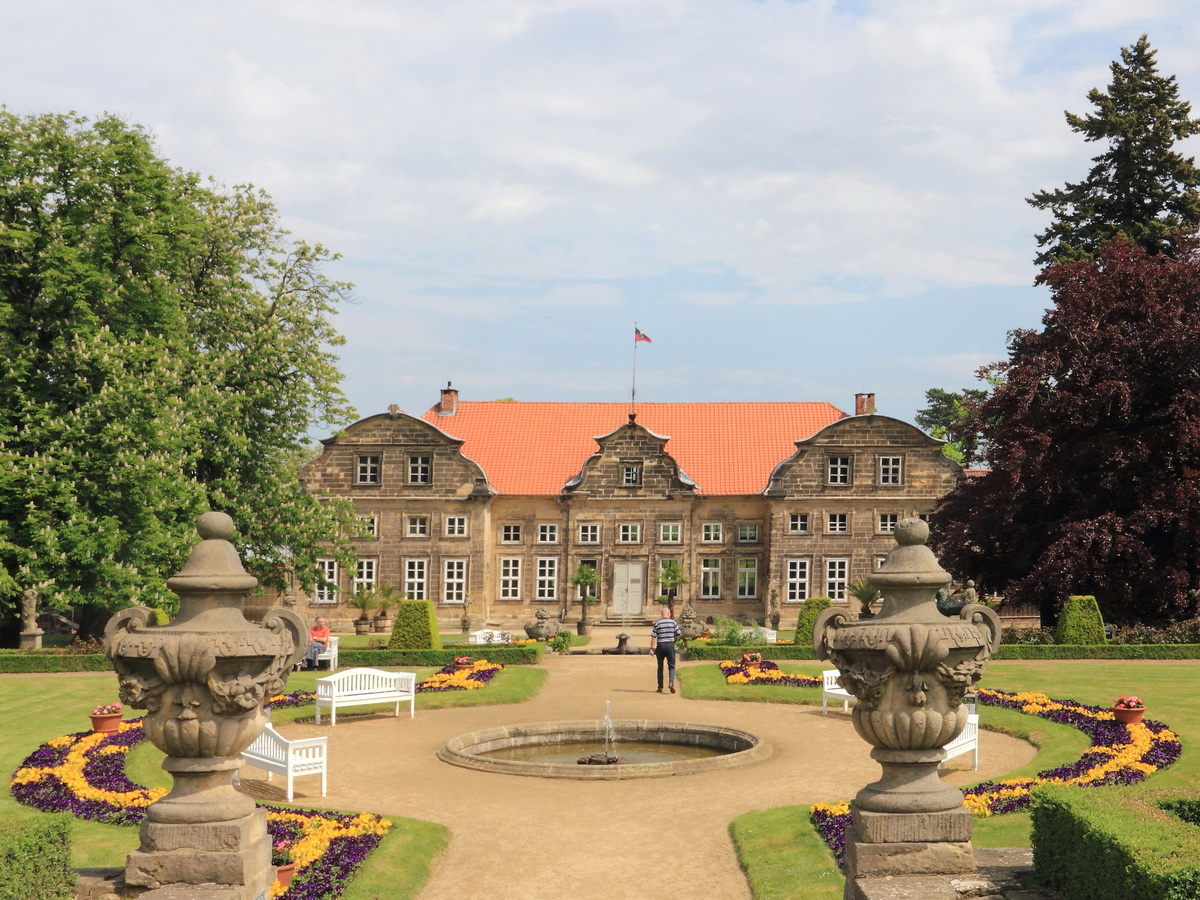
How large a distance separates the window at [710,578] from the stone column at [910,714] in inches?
1337

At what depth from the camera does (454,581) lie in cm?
4194

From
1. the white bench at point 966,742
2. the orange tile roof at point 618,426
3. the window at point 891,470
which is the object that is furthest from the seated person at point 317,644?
the window at point 891,470

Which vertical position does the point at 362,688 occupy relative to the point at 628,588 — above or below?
below

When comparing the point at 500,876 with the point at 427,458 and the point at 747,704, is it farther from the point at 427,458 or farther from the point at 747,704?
the point at 427,458

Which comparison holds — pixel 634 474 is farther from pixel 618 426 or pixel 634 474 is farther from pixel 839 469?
pixel 839 469

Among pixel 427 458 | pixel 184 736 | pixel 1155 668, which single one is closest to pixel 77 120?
pixel 427 458

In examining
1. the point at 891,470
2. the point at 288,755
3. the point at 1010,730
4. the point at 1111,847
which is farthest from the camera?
the point at 891,470

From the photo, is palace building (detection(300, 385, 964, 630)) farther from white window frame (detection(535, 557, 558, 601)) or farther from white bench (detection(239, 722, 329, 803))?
white bench (detection(239, 722, 329, 803))

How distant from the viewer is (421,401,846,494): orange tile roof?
43469 millimetres

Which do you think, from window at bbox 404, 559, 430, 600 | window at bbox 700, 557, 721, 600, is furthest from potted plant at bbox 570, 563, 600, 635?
window at bbox 404, 559, 430, 600

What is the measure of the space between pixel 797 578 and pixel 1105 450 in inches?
577

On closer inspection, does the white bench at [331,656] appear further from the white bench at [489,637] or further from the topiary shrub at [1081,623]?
the topiary shrub at [1081,623]

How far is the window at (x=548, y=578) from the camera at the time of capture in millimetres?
42531

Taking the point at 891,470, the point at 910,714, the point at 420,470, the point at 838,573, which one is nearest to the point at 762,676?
the point at 910,714
